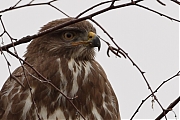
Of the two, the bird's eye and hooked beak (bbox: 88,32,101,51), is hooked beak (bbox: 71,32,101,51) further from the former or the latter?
the bird's eye

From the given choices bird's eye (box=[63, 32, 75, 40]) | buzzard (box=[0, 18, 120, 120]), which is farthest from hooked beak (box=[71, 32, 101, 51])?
bird's eye (box=[63, 32, 75, 40])

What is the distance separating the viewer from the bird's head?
504cm

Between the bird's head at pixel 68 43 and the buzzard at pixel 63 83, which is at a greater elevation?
the bird's head at pixel 68 43

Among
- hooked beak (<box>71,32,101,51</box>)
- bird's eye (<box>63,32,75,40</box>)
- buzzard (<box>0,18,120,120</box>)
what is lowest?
buzzard (<box>0,18,120,120</box>)

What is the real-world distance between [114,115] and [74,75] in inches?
24.8

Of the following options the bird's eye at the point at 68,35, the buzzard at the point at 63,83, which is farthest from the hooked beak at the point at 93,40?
the bird's eye at the point at 68,35

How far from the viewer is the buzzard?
15.7 ft

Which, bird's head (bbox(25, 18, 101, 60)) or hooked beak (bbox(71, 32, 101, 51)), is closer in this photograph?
hooked beak (bbox(71, 32, 101, 51))

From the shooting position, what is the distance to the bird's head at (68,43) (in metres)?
5.04

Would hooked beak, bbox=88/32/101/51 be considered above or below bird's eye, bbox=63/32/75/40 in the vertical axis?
below

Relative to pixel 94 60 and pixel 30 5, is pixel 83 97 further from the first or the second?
pixel 30 5

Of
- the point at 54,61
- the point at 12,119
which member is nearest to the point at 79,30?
the point at 54,61

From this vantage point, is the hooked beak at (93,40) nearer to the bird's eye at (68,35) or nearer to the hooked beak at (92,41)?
the hooked beak at (92,41)

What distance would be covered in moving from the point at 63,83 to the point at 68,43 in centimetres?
51
